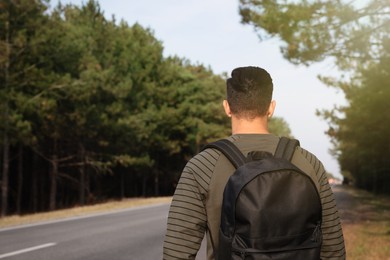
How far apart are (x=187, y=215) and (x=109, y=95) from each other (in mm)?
29014

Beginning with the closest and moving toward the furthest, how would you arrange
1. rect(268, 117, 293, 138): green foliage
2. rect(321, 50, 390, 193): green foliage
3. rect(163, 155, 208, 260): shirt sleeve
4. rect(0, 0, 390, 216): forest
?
rect(163, 155, 208, 260): shirt sleeve, rect(0, 0, 390, 216): forest, rect(321, 50, 390, 193): green foliage, rect(268, 117, 293, 138): green foliage

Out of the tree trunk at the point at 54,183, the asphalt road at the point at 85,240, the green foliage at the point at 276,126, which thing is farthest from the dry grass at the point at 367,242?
the green foliage at the point at 276,126

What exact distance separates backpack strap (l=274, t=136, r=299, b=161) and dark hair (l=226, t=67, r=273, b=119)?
0.48 ft

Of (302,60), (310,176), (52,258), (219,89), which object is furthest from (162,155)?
(310,176)

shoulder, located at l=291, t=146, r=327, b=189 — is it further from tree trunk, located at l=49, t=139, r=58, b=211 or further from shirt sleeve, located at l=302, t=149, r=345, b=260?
tree trunk, located at l=49, t=139, r=58, b=211

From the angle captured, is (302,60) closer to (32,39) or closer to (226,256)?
(226,256)

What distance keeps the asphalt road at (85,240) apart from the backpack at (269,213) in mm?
6660

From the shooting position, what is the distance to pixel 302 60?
12891 mm

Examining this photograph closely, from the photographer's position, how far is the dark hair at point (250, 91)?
76.9 inches

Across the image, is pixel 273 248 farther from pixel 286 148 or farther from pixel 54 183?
pixel 54 183

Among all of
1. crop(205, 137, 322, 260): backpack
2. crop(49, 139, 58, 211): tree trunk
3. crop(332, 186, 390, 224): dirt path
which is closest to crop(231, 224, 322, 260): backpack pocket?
crop(205, 137, 322, 260): backpack

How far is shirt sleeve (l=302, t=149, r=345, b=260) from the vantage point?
78.3 inches

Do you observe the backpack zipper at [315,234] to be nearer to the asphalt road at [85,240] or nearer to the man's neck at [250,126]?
the man's neck at [250,126]

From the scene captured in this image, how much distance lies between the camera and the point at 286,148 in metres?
1.94
